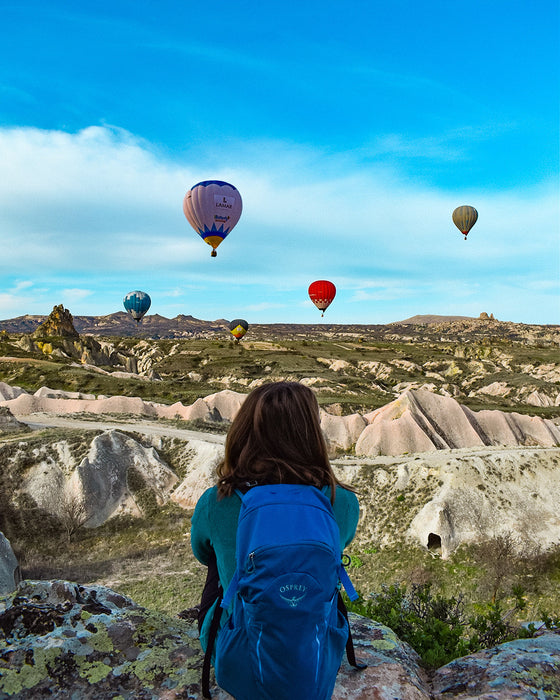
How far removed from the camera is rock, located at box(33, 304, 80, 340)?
13012 centimetres

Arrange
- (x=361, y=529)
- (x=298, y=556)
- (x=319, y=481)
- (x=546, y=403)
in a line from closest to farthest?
1. (x=298, y=556)
2. (x=319, y=481)
3. (x=361, y=529)
4. (x=546, y=403)

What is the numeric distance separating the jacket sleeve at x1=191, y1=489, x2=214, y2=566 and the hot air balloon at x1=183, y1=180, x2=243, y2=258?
43379 mm

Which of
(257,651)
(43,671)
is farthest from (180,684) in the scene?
(257,651)

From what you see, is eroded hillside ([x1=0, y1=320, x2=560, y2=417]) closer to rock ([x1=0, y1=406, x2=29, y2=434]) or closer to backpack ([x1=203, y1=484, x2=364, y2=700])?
rock ([x1=0, y1=406, x2=29, y2=434])

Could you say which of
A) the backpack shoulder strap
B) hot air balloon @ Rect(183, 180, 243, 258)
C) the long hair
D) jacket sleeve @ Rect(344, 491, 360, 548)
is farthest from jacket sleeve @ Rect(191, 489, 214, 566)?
hot air balloon @ Rect(183, 180, 243, 258)

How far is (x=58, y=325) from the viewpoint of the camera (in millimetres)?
132125

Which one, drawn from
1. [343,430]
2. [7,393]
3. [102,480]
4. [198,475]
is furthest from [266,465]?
[7,393]

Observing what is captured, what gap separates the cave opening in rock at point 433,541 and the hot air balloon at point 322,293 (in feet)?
186

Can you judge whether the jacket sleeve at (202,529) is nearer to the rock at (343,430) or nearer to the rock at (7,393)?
the rock at (343,430)

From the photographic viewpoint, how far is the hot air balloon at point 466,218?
72.2 metres

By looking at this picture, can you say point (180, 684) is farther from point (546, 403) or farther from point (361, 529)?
point (546, 403)

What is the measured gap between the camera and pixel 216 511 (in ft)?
12.8

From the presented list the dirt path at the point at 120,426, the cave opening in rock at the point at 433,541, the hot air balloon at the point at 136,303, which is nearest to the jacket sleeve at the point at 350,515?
the cave opening in rock at the point at 433,541

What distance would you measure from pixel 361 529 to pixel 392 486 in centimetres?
365
